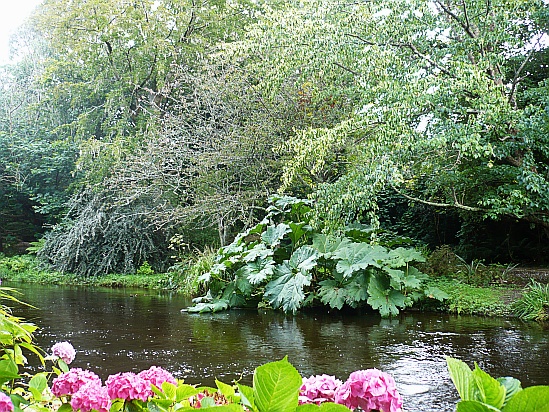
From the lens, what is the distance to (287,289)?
274 inches

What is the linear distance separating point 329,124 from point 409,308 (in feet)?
12.2

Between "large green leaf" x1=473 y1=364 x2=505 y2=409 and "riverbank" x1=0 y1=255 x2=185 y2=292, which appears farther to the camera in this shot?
"riverbank" x1=0 y1=255 x2=185 y2=292

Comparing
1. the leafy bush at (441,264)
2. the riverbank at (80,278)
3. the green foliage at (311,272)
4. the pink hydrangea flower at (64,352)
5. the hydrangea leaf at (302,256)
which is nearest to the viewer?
the pink hydrangea flower at (64,352)

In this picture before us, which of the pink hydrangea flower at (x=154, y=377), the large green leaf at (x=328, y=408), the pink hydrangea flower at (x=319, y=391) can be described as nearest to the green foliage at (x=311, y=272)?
the pink hydrangea flower at (x=154, y=377)

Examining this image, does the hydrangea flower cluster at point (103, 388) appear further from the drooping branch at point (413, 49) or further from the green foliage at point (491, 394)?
the drooping branch at point (413, 49)

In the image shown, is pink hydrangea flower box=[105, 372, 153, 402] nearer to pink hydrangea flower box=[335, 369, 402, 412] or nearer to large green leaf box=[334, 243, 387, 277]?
pink hydrangea flower box=[335, 369, 402, 412]

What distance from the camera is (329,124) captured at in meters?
9.68

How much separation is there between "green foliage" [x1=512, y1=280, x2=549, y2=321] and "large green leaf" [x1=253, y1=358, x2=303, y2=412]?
617 centimetres

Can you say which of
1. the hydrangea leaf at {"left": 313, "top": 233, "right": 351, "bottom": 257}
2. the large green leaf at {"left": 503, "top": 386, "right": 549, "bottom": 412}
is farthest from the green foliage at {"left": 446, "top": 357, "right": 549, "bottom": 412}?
the hydrangea leaf at {"left": 313, "top": 233, "right": 351, "bottom": 257}

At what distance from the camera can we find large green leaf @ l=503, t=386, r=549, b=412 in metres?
0.59

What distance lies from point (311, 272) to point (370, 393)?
6.69m

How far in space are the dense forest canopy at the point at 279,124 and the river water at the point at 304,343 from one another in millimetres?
1630

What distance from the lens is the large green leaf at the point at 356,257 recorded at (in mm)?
6707

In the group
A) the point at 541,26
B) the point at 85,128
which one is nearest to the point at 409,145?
the point at 541,26
